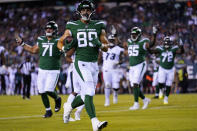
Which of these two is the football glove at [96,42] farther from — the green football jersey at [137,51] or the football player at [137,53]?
the green football jersey at [137,51]

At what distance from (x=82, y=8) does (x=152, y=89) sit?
74.3ft

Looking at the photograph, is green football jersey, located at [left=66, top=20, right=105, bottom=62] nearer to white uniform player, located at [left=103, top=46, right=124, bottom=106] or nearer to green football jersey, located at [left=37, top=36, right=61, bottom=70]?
green football jersey, located at [left=37, top=36, right=61, bottom=70]

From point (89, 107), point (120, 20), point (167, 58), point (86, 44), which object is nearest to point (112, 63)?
point (167, 58)

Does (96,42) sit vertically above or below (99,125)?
above

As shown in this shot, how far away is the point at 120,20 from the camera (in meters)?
36.6

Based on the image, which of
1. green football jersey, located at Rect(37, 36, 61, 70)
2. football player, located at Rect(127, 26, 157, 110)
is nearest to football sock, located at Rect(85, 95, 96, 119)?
green football jersey, located at Rect(37, 36, 61, 70)

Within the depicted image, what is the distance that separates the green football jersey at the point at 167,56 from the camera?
722 inches

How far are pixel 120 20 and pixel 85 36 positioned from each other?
91.6 ft

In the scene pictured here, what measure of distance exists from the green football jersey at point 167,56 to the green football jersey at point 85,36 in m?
9.72

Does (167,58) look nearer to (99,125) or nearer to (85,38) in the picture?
(85,38)

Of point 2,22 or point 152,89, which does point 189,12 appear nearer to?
point 152,89

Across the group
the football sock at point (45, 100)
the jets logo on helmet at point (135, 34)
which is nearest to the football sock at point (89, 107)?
the football sock at point (45, 100)

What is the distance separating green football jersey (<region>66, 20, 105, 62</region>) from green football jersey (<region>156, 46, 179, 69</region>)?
383 inches

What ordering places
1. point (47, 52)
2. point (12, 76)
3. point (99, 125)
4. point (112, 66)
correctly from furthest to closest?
point (12, 76) < point (112, 66) < point (47, 52) < point (99, 125)
